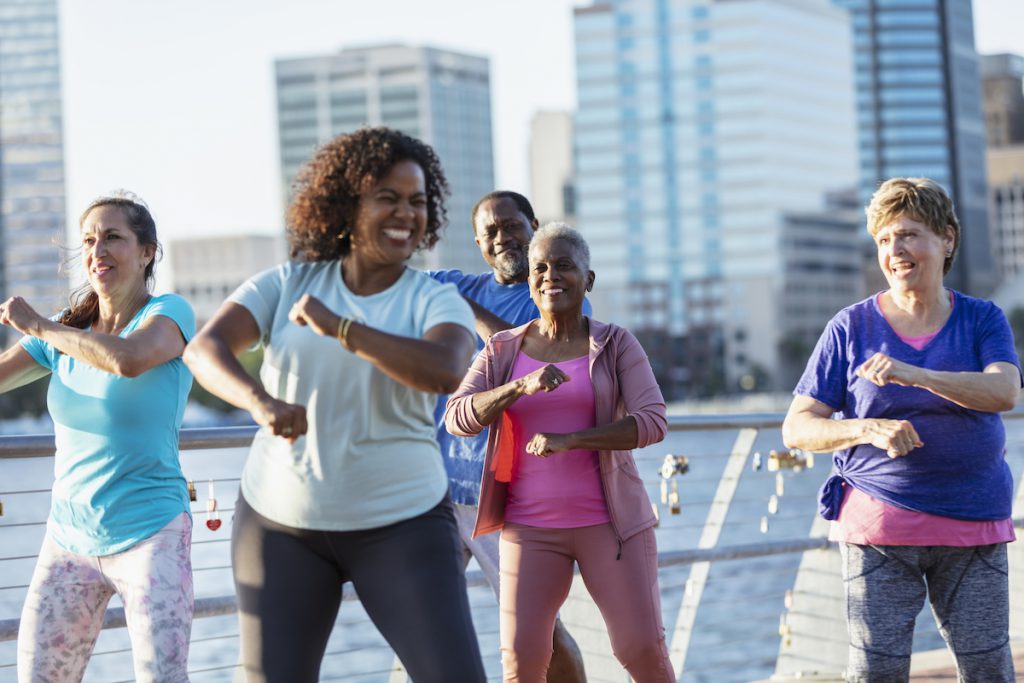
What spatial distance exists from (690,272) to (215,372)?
123m

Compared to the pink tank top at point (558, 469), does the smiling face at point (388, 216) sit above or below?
above

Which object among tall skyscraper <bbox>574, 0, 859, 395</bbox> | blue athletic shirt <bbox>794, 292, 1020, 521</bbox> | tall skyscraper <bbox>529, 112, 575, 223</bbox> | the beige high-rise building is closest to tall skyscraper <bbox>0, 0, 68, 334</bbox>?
the beige high-rise building

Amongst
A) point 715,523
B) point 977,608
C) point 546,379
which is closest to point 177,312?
point 546,379

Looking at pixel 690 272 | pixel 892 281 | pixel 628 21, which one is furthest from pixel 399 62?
pixel 892 281

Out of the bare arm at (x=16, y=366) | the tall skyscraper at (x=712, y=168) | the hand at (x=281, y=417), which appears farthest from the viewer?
the tall skyscraper at (x=712, y=168)

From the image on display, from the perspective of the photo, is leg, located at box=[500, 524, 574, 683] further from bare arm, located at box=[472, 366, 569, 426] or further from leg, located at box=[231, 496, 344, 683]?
leg, located at box=[231, 496, 344, 683]

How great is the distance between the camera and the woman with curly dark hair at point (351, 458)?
294 centimetres

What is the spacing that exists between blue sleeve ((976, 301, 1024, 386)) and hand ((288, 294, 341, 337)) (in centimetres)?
177

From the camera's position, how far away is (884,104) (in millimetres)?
139125

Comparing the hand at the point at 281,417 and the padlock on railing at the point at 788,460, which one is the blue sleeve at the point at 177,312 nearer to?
the hand at the point at 281,417

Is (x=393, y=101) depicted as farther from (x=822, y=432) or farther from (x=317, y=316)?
(x=317, y=316)

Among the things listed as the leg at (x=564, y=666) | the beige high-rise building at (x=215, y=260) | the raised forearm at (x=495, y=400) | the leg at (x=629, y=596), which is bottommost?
the leg at (x=564, y=666)

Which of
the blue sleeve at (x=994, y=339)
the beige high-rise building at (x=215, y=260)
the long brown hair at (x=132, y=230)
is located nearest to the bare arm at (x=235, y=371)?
the long brown hair at (x=132, y=230)

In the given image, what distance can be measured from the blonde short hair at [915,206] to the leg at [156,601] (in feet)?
6.16
